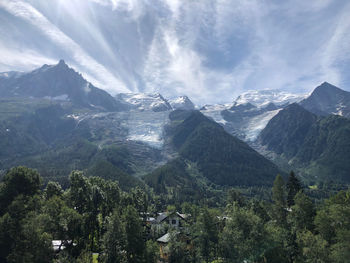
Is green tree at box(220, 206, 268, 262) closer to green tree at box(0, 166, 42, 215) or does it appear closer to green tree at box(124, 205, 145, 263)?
green tree at box(124, 205, 145, 263)

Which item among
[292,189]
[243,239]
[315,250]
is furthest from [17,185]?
[292,189]

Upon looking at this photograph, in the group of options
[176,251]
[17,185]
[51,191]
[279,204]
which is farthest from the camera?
[279,204]

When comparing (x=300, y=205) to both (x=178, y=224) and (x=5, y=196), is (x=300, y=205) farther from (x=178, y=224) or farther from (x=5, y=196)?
(x=5, y=196)

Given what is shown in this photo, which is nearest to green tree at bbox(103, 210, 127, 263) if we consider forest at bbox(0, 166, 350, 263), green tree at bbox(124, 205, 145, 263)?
forest at bbox(0, 166, 350, 263)

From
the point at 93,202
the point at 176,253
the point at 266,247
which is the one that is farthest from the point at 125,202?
the point at 266,247

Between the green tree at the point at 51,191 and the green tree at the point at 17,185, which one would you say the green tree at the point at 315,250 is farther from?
the green tree at the point at 51,191

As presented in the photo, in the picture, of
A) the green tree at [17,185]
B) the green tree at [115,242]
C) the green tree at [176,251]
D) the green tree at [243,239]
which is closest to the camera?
the green tree at [115,242]

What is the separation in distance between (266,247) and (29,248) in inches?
1831

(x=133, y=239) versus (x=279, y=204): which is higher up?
(x=279, y=204)

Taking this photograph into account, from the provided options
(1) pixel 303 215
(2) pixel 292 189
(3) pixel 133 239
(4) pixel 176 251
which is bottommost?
(4) pixel 176 251

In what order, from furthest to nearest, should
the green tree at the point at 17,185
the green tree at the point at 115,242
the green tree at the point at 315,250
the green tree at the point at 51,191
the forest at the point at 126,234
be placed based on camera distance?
the green tree at the point at 51,191
the green tree at the point at 17,185
the green tree at the point at 115,242
the green tree at the point at 315,250
the forest at the point at 126,234

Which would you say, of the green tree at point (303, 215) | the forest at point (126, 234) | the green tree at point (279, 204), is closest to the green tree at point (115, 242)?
the forest at point (126, 234)

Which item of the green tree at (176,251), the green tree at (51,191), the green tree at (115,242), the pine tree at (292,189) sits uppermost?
the green tree at (51,191)

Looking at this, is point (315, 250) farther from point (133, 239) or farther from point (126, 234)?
point (126, 234)
